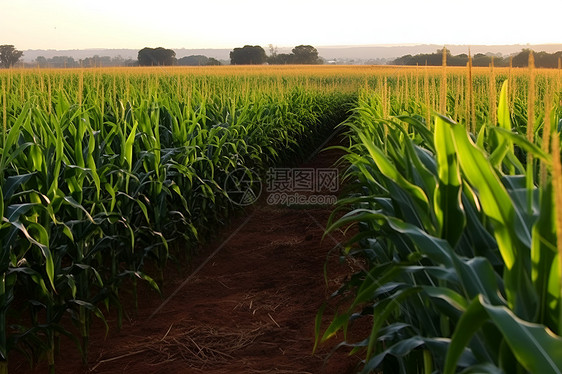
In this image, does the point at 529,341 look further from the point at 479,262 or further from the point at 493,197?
the point at 493,197

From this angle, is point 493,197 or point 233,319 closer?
point 493,197

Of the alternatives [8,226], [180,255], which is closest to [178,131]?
[180,255]

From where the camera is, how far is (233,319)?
4023 millimetres

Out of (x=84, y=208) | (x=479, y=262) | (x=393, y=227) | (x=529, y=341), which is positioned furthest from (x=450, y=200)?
(x=84, y=208)

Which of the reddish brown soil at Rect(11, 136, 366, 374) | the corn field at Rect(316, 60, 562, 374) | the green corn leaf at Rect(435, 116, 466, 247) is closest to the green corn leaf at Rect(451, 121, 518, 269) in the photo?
the corn field at Rect(316, 60, 562, 374)

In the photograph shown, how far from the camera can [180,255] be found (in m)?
5.27

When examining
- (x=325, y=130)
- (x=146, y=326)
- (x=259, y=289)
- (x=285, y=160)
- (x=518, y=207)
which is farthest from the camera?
(x=325, y=130)

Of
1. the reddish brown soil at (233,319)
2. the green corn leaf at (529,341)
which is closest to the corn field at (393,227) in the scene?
the green corn leaf at (529,341)

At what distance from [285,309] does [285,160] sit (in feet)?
16.5

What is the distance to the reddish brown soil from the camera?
11.0 ft

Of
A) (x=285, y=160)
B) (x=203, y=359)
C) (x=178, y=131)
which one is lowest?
(x=203, y=359)

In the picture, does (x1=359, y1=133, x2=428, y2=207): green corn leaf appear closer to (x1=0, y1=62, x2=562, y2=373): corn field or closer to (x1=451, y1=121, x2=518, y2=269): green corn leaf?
(x1=0, y1=62, x2=562, y2=373): corn field

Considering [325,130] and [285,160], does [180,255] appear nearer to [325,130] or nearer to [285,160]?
[285,160]

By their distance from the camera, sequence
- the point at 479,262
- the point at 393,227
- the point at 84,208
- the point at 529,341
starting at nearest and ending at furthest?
the point at 529,341
the point at 479,262
the point at 393,227
the point at 84,208
